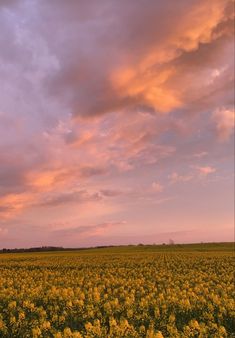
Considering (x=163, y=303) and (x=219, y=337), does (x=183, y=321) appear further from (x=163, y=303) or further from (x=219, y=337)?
(x=219, y=337)

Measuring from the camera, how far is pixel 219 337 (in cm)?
975

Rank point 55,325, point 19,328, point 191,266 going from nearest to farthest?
point 19,328, point 55,325, point 191,266

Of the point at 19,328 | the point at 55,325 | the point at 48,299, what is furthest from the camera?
the point at 48,299

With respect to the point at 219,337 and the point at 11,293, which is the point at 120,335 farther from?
the point at 11,293

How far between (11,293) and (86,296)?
2894 mm

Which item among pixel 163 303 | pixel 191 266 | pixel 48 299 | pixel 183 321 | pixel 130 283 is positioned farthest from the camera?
pixel 191 266

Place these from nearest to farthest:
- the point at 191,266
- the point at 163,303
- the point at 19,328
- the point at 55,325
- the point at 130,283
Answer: the point at 19,328
the point at 55,325
the point at 163,303
the point at 130,283
the point at 191,266

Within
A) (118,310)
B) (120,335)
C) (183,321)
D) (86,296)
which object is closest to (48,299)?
(86,296)

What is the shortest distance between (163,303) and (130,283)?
583 cm

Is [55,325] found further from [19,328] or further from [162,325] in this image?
[162,325]

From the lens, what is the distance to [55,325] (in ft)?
37.4

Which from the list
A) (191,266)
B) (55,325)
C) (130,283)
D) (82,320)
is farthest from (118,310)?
(191,266)

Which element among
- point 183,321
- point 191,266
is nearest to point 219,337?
point 183,321

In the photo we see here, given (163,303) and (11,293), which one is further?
(11,293)
